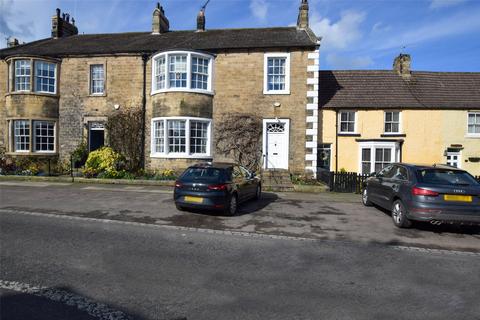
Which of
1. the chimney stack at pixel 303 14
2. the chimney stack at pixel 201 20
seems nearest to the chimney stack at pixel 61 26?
the chimney stack at pixel 201 20

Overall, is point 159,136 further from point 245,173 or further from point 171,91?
point 245,173

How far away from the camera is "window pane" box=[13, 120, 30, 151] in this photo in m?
17.2

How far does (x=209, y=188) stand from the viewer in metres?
8.01

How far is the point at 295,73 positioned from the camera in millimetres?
15703

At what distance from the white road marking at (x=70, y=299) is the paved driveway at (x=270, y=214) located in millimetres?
3637

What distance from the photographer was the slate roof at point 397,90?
18266 millimetres

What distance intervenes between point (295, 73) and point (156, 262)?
1334 centimetres

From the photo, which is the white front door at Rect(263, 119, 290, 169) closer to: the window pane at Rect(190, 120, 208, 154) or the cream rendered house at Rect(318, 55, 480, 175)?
the window pane at Rect(190, 120, 208, 154)

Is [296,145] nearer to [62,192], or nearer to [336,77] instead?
[336,77]

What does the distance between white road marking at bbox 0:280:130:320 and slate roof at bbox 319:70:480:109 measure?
55.6ft

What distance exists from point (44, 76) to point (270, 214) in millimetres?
16571

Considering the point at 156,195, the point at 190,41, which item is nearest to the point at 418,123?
the point at 190,41

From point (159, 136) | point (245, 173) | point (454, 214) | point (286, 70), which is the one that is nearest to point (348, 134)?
point (286, 70)

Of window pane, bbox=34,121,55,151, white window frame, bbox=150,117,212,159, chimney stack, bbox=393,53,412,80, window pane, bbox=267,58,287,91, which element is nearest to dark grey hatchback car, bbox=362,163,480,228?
window pane, bbox=267,58,287,91
